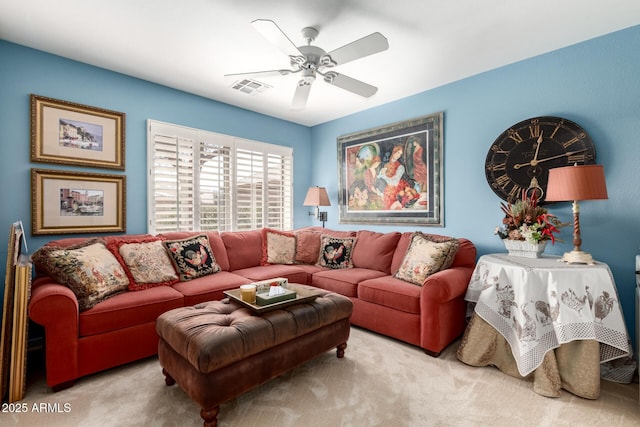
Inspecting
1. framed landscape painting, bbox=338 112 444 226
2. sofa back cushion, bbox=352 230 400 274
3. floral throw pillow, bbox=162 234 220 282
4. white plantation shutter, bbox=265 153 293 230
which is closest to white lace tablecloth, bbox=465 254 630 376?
sofa back cushion, bbox=352 230 400 274

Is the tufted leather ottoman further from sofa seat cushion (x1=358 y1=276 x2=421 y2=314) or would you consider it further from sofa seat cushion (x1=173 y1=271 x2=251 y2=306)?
sofa seat cushion (x1=358 y1=276 x2=421 y2=314)

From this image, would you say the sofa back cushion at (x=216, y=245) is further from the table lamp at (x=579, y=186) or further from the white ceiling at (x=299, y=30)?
the table lamp at (x=579, y=186)

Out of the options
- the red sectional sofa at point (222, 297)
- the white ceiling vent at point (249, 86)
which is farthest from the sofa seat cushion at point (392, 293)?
the white ceiling vent at point (249, 86)

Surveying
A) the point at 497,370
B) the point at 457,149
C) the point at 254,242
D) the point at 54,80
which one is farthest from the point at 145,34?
the point at 497,370

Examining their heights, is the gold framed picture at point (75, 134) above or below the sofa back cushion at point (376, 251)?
above

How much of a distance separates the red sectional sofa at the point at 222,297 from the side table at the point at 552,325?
1.12 feet

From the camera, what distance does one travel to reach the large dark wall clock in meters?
2.52

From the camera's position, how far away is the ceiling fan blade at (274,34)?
1.79 m

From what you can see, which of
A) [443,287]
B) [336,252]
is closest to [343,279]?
[336,252]

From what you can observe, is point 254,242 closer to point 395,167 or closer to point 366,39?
point 395,167

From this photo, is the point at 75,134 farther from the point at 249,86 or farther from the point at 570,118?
the point at 570,118

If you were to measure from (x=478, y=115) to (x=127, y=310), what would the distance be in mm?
3683

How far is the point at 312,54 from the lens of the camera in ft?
7.45

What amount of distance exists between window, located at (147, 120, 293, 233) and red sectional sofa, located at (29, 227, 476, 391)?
38 cm
